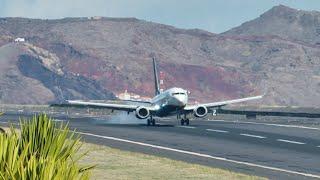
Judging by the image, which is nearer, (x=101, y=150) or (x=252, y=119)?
(x=101, y=150)

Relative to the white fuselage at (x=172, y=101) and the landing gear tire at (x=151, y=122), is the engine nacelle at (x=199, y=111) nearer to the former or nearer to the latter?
the white fuselage at (x=172, y=101)

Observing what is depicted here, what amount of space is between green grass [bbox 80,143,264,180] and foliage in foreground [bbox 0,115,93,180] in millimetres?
3859

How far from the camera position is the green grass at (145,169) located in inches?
989

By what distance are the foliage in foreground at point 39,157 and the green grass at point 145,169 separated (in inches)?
152

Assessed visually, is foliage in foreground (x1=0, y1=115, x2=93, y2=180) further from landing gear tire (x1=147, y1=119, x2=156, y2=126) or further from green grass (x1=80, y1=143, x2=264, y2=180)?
landing gear tire (x1=147, y1=119, x2=156, y2=126)

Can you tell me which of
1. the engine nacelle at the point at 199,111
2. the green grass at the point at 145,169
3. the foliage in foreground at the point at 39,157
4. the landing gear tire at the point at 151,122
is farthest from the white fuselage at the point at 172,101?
the foliage in foreground at the point at 39,157

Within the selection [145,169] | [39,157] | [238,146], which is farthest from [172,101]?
[39,157]

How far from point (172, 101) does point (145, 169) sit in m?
34.2

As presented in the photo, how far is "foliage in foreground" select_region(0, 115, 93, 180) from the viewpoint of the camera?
12.7 metres

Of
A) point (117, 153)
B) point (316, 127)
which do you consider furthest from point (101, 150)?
point (316, 127)

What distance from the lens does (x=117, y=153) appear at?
3447cm

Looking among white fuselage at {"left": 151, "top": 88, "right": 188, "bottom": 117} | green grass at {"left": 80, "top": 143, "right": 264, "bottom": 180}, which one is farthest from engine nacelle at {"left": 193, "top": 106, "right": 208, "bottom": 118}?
green grass at {"left": 80, "top": 143, "right": 264, "bottom": 180}

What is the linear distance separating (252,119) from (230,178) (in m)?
55.1

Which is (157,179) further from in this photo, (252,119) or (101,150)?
(252,119)
